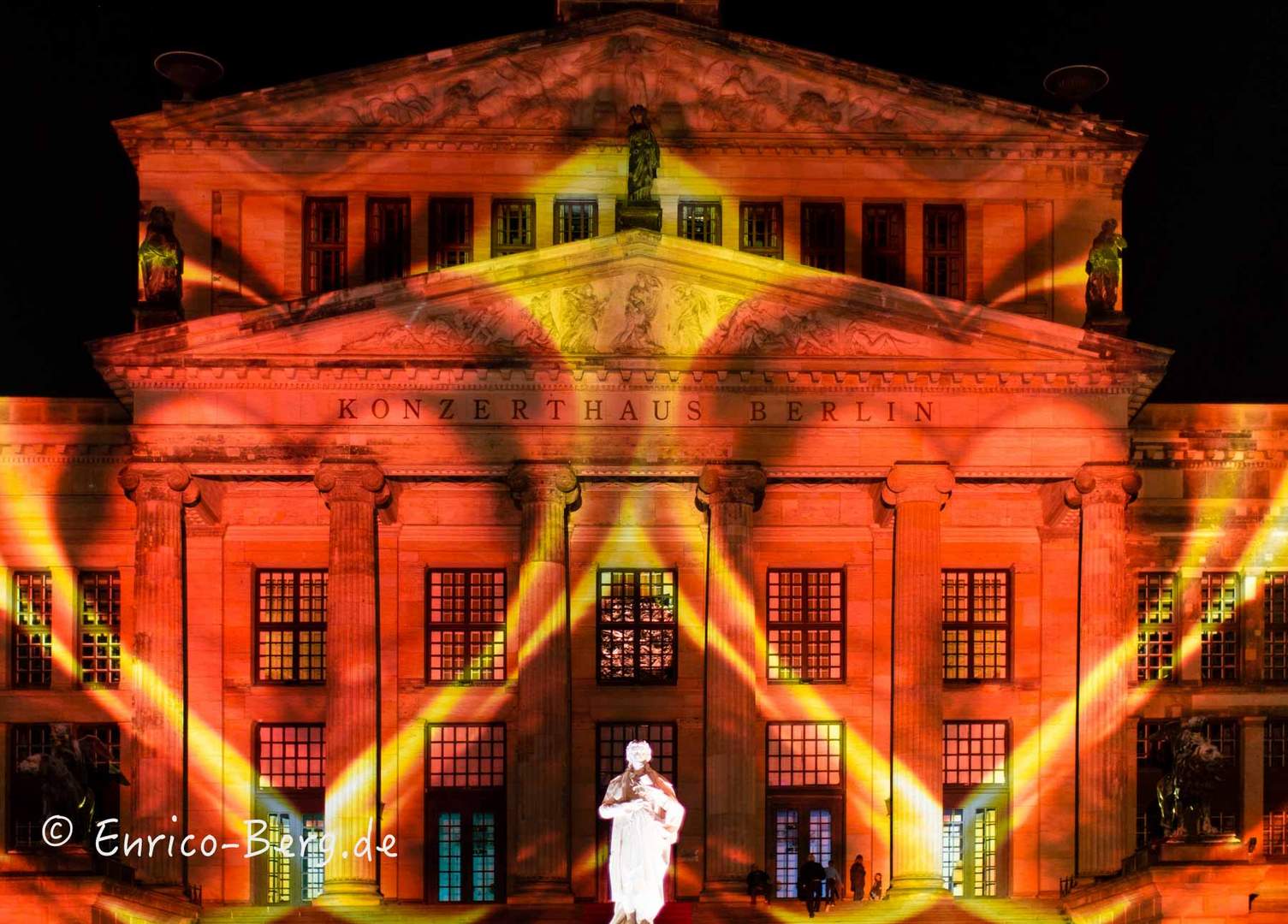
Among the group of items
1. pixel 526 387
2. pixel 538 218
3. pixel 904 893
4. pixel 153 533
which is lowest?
pixel 904 893

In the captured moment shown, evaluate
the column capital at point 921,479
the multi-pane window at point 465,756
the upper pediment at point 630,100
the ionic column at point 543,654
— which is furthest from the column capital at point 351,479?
the column capital at point 921,479

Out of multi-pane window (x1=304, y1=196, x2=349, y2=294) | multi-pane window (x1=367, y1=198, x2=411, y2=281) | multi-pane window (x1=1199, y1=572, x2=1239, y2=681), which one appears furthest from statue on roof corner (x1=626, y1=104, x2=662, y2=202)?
multi-pane window (x1=1199, y1=572, x2=1239, y2=681)

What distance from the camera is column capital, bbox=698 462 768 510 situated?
173ft

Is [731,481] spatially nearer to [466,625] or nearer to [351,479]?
[466,625]

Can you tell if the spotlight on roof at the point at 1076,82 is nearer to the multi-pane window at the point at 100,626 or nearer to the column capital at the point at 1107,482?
the column capital at the point at 1107,482

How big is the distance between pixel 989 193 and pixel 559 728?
60.8 ft

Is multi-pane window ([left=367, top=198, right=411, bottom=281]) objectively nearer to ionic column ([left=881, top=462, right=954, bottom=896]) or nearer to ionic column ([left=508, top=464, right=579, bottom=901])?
ionic column ([left=508, top=464, right=579, bottom=901])

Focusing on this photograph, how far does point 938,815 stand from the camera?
52.2 m

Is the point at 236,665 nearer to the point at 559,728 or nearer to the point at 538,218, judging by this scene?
the point at 559,728

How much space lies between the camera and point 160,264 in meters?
53.4

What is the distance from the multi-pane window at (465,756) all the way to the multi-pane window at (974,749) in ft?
36.9

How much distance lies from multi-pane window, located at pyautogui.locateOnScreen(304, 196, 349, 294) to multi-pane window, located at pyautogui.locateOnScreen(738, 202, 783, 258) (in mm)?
10306

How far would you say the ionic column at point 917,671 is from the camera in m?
52.1

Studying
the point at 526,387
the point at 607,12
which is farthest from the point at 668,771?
the point at 607,12
